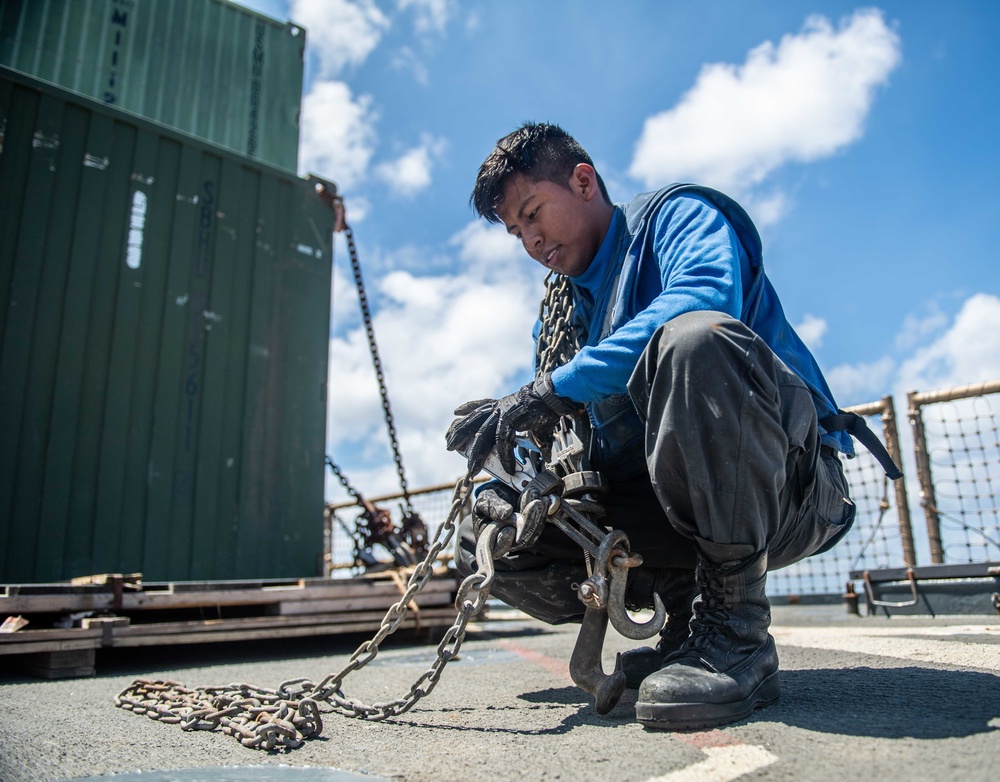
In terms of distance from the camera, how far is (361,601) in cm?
430

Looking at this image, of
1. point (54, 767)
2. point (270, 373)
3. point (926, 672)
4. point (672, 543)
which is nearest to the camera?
point (54, 767)

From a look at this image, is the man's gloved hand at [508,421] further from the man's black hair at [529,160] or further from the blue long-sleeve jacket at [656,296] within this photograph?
the man's black hair at [529,160]

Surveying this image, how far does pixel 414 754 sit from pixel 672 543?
955 mm

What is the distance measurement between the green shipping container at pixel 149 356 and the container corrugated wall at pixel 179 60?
0.97 metres

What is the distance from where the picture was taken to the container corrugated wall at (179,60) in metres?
5.91

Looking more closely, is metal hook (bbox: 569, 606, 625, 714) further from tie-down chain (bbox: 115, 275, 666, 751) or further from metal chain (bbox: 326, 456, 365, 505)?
metal chain (bbox: 326, 456, 365, 505)

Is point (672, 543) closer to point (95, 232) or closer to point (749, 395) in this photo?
point (749, 395)

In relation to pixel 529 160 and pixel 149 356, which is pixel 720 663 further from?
pixel 149 356

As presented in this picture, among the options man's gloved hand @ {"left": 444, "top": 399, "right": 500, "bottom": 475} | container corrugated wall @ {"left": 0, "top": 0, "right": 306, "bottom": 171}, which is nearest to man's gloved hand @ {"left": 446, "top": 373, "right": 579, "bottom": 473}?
man's gloved hand @ {"left": 444, "top": 399, "right": 500, "bottom": 475}

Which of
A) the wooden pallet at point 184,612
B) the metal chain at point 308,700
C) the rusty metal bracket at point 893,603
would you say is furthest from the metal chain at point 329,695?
the rusty metal bracket at point 893,603

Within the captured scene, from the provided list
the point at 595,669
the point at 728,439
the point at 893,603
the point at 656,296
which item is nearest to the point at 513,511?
the point at 595,669

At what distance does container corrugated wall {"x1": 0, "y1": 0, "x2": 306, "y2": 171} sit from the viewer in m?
5.91

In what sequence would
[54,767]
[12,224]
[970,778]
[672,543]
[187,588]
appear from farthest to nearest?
[12,224] < [187,588] < [672,543] < [54,767] < [970,778]

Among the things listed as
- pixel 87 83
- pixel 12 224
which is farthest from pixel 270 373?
pixel 87 83
